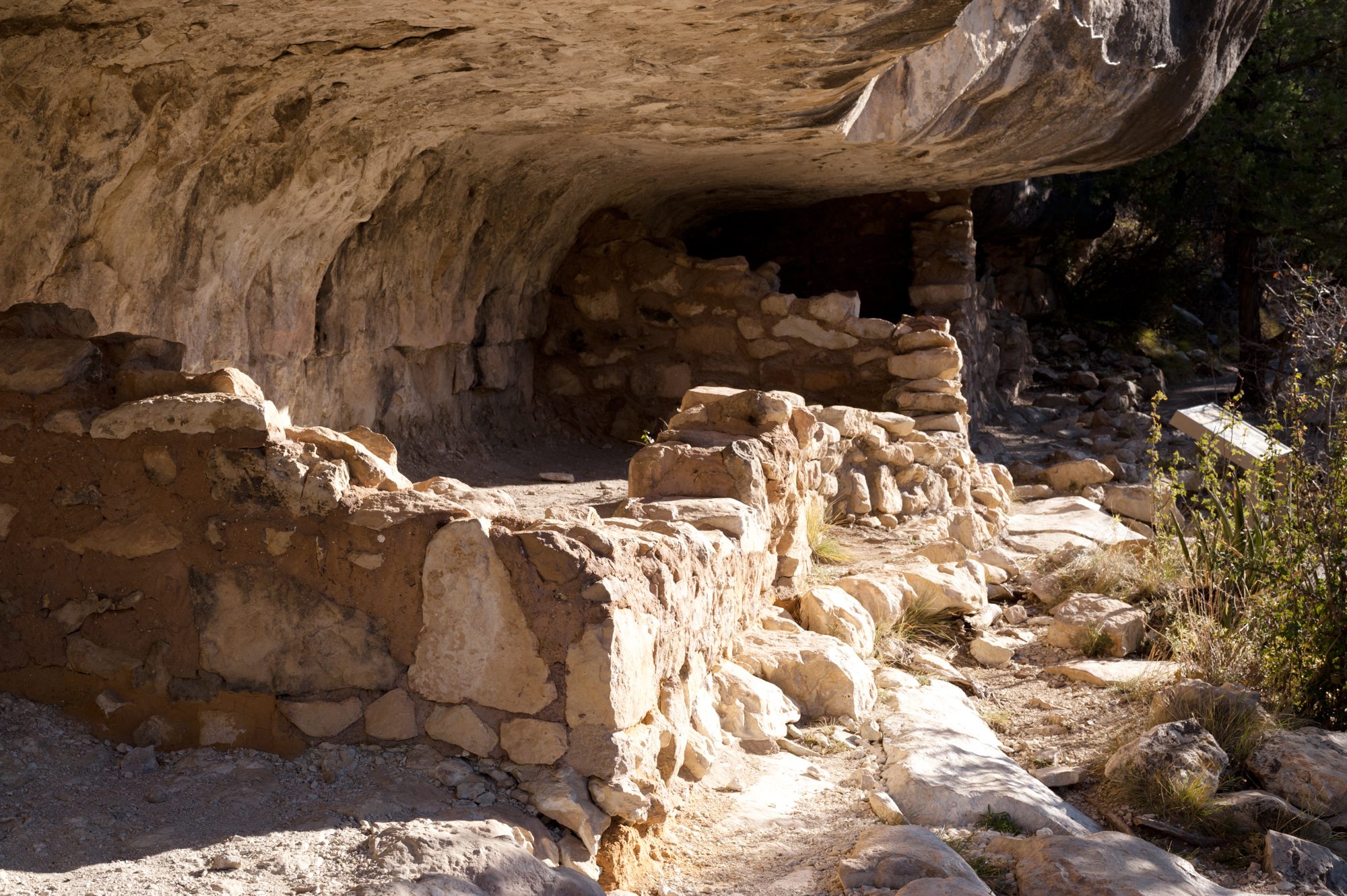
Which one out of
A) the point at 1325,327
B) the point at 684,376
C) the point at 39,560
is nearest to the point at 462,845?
the point at 39,560

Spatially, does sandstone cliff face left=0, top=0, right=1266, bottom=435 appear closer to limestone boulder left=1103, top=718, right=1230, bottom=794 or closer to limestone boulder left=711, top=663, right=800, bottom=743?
limestone boulder left=711, top=663, right=800, bottom=743

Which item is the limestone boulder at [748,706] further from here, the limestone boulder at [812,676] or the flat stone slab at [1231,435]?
the flat stone slab at [1231,435]

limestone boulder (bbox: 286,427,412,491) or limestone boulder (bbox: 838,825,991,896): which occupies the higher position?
limestone boulder (bbox: 286,427,412,491)

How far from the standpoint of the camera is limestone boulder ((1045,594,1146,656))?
187 inches

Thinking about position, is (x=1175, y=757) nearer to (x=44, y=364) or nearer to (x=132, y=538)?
(x=132, y=538)

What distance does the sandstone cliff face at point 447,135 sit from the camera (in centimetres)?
368

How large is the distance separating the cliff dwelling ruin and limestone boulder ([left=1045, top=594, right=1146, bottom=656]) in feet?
0.75

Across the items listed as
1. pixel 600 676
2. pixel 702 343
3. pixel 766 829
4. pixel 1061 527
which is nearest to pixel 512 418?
pixel 702 343

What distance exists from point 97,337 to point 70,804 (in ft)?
3.85

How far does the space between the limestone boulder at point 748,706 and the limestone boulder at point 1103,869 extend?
810mm

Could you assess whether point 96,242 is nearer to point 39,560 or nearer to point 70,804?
point 39,560

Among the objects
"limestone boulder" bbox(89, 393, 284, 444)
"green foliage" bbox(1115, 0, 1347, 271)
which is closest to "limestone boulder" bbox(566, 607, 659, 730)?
"limestone boulder" bbox(89, 393, 284, 444)

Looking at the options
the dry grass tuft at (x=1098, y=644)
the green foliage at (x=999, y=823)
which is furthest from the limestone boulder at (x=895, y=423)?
the green foliage at (x=999, y=823)

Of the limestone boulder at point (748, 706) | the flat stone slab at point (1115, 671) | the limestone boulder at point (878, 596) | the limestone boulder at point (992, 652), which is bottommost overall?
the limestone boulder at point (992, 652)
